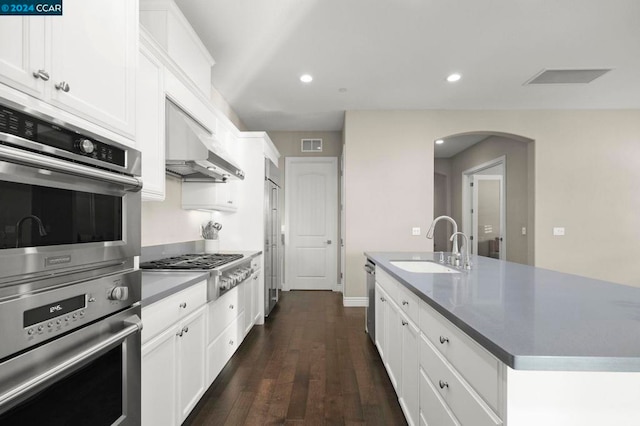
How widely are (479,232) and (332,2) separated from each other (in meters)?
5.89

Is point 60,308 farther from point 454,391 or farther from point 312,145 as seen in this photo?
point 312,145

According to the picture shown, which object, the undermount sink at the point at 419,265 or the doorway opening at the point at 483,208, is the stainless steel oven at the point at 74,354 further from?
the doorway opening at the point at 483,208

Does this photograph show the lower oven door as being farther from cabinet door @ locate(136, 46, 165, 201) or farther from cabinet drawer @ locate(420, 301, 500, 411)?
cabinet drawer @ locate(420, 301, 500, 411)

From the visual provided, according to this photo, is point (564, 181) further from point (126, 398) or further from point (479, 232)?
point (126, 398)

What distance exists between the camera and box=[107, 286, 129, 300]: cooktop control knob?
1.12m

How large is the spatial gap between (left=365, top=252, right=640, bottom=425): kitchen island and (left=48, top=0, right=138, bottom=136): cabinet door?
1470 millimetres

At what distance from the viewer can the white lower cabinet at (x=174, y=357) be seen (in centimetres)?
146

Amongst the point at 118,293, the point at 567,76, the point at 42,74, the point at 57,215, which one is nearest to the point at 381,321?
the point at 118,293

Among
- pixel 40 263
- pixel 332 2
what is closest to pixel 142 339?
pixel 40 263

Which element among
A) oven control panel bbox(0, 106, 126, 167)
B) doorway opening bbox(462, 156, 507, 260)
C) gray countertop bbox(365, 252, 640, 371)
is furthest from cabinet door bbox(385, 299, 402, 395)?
doorway opening bbox(462, 156, 507, 260)

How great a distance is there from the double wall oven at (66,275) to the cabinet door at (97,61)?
→ 14cm

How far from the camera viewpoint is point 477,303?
1256 mm

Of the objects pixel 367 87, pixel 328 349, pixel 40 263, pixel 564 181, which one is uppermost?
pixel 367 87

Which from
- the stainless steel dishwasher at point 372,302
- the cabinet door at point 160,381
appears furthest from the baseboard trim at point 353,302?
the cabinet door at point 160,381
